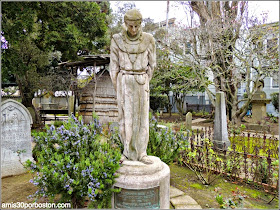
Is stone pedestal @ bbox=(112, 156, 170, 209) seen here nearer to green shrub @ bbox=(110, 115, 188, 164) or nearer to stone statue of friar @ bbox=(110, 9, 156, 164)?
stone statue of friar @ bbox=(110, 9, 156, 164)

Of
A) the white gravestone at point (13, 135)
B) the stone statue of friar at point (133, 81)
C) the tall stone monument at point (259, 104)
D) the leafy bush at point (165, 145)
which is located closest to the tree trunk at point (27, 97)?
the white gravestone at point (13, 135)

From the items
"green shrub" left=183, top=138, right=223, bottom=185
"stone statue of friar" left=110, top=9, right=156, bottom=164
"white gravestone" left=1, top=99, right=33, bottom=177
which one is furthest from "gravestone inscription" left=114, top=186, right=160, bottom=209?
"white gravestone" left=1, top=99, right=33, bottom=177

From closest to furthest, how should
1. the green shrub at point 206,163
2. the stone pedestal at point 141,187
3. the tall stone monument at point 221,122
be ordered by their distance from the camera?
the stone pedestal at point 141,187
the green shrub at point 206,163
the tall stone monument at point 221,122

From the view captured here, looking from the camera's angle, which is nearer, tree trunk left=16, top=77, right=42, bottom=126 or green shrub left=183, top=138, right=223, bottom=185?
green shrub left=183, top=138, right=223, bottom=185

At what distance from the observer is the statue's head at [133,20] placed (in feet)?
9.73

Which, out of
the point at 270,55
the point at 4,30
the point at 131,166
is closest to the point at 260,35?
the point at 270,55

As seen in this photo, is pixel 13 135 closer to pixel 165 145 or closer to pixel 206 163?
pixel 165 145

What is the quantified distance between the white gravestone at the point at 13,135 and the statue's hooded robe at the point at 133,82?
11.7 ft

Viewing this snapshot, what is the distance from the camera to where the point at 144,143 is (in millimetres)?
3365

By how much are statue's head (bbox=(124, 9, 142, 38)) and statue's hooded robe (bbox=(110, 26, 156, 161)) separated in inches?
4.8

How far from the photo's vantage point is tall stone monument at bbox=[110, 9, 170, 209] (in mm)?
2961

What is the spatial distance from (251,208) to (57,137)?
3.69m

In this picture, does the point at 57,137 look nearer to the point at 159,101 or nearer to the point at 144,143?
the point at 144,143

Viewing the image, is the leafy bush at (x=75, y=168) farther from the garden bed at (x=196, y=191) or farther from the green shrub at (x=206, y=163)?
the green shrub at (x=206, y=163)
